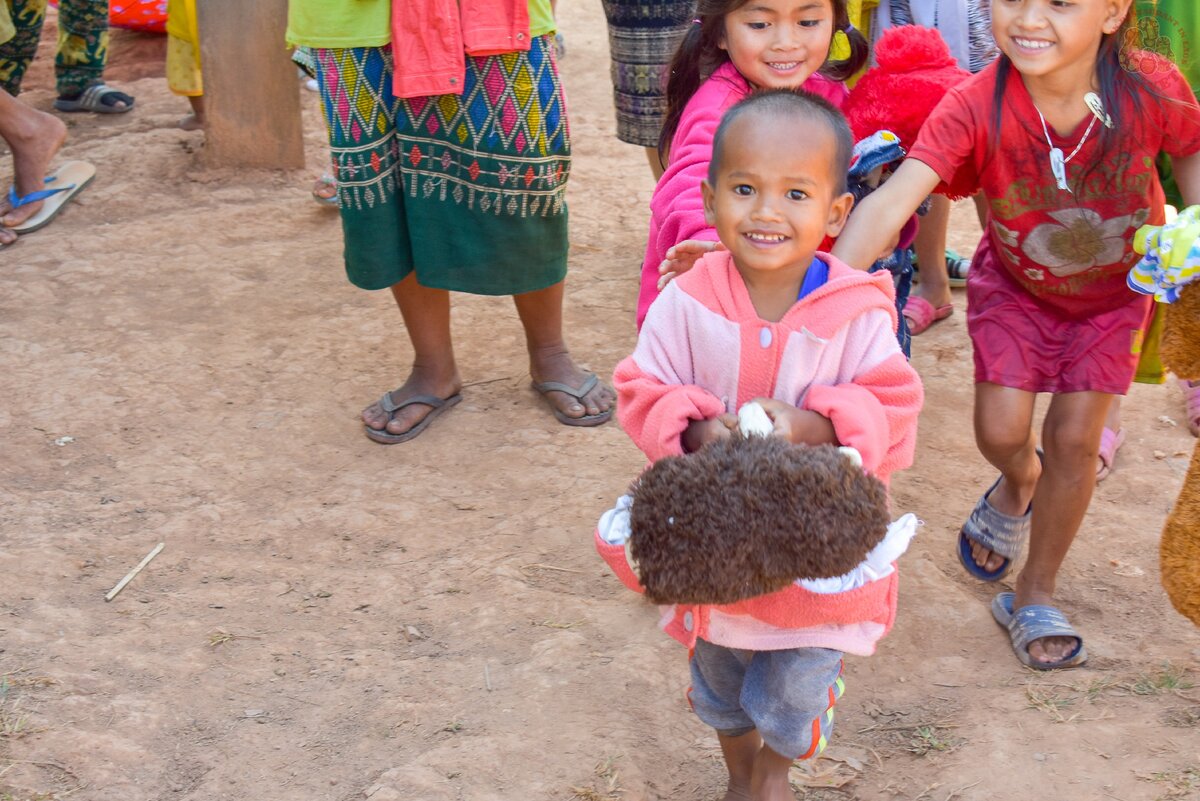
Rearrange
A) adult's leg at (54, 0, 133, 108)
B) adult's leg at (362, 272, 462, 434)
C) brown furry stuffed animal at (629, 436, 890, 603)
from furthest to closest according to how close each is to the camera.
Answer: adult's leg at (54, 0, 133, 108)
adult's leg at (362, 272, 462, 434)
brown furry stuffed animal at (629, 436, 890, 603)

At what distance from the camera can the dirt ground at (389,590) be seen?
2.43 meters

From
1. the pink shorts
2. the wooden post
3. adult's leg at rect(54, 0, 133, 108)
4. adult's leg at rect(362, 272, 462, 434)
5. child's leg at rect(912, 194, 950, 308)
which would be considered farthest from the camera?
adult's leg at rect(54, 0, 133, 108)

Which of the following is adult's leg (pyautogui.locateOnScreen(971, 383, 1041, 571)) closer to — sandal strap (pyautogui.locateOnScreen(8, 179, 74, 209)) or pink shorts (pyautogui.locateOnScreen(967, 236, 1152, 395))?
pink shorts (pyautogui.locateOnScreen(967, 236, 1152, 395))

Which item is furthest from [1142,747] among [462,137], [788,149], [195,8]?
[195,8]

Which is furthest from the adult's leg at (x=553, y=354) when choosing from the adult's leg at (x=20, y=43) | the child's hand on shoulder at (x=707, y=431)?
the adult's leg at (x=20, y=43)

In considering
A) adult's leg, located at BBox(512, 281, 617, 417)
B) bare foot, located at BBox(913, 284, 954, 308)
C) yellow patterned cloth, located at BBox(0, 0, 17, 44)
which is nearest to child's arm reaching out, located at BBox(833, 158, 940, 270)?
adult's leg, located at BBox(512, 281, 617, 417)

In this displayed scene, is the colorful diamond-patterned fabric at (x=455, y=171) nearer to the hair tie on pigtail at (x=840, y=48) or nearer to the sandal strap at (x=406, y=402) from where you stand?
the sandal strap at (x=406, y=402)

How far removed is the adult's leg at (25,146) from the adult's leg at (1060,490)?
425cm

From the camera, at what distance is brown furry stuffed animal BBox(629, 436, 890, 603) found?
5.57 ft

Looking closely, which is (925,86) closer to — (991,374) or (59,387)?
(991,374)

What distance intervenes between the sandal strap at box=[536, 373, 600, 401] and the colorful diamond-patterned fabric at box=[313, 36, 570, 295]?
37 centimetres

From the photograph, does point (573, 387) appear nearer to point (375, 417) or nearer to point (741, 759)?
point (375, 417)

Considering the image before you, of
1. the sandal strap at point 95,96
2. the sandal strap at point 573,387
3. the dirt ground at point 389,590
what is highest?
the sandal strap at point 95,96

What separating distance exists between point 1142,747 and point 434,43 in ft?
7.90
